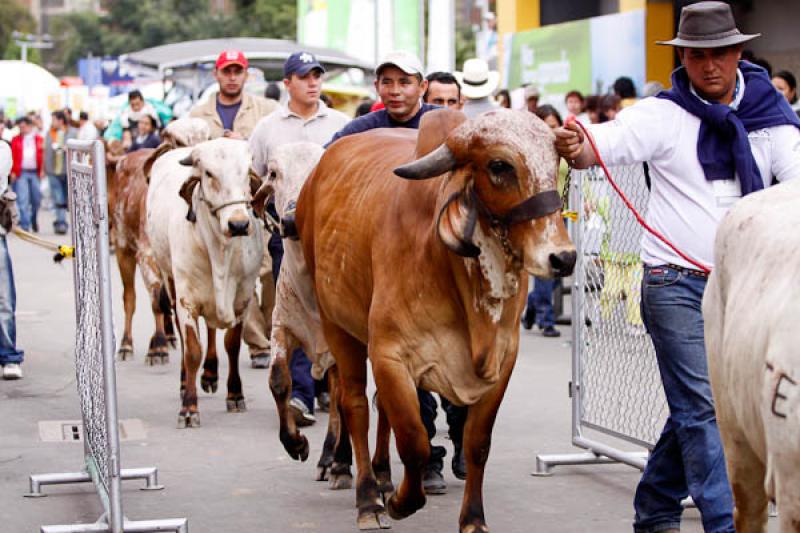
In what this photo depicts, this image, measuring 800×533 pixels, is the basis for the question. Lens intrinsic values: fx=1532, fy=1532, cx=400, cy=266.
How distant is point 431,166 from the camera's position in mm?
5789

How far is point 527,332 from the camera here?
14164mm

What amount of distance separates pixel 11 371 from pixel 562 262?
279 inches

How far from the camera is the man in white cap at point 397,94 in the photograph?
25.4ft

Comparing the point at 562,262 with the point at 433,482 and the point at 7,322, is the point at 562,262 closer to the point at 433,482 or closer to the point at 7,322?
the point at 433,482

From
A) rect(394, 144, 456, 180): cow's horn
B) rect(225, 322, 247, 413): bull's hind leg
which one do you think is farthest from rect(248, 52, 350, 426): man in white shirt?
rect(394, 144, 456, 180): cow's horn

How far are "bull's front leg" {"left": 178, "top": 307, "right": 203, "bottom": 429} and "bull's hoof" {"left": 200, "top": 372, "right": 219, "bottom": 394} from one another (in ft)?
1.46

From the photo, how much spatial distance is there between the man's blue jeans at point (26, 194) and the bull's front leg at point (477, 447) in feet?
71.1

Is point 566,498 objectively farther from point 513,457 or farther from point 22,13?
point 22,13

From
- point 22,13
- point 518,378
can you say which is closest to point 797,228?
point 518,378

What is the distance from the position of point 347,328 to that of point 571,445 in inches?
93.5

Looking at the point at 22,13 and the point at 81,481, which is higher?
the point at 22,13

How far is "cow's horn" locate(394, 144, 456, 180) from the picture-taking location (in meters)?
5.79

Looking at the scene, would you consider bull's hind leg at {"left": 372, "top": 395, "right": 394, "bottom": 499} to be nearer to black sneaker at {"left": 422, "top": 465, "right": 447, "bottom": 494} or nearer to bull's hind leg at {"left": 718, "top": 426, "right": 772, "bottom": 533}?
black sneaker at {"left": 422, "top": 465, "right": 447, "bottom": 494}

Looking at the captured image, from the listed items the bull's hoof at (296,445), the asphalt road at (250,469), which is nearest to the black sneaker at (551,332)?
the asphalt road at (250,469)
